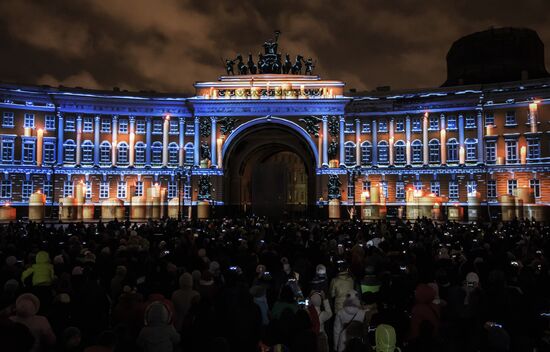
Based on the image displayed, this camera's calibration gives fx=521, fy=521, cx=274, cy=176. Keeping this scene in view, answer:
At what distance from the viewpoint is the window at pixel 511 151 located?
200 feet

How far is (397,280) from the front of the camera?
10.4m

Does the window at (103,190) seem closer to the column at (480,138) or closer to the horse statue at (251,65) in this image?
the horse statue at (251,65)

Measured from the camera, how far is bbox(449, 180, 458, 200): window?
6334 cm

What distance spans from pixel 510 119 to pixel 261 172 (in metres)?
34.6

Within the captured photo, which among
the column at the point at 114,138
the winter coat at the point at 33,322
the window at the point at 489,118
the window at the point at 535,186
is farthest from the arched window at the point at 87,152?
the winter coat at the point at 33,322

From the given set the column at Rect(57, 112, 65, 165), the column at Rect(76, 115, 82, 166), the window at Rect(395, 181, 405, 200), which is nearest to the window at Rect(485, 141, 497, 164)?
the window at Rect(395, 181, 405, 200)

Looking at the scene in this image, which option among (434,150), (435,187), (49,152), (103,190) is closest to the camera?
(435,187)

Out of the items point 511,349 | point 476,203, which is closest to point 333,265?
point 511,349

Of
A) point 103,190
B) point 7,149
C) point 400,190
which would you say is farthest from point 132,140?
point 400,190

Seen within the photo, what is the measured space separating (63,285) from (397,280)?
22.2ft

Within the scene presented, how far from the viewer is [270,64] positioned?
68.1 metres

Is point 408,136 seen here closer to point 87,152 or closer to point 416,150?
point 416,150

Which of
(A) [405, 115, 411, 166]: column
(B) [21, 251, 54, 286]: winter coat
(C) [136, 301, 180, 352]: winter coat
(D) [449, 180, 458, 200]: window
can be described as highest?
(A) [405, 115, 411, 166]: column

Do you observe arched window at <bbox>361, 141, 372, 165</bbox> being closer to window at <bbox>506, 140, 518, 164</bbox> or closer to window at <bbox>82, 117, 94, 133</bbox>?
window at <bbox>506, 140, 518, 164</bbox>
